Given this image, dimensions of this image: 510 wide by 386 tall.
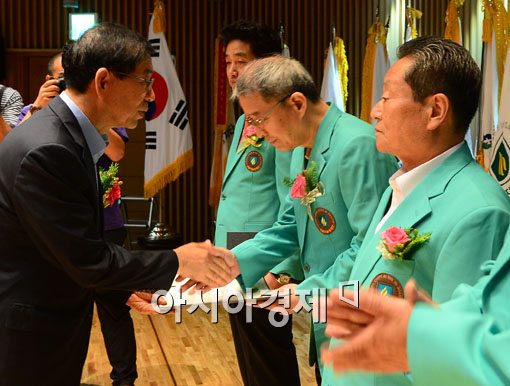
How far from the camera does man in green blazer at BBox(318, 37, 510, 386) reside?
147 centimetres

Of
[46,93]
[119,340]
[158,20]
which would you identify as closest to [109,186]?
[46,93]

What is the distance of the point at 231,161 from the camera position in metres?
3.18

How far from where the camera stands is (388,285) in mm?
1627

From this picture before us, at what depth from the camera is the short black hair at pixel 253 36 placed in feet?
10.8

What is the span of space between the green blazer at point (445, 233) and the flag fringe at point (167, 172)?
532 cm

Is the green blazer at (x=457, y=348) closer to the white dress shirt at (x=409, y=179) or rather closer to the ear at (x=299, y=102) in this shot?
the white dress shirt at (x=409, y=179)

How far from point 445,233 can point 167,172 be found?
18.5 feet

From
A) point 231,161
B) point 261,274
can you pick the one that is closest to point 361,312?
point 261,274

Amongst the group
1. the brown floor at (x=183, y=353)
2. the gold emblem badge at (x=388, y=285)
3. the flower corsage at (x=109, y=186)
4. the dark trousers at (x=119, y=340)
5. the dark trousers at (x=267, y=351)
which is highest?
the gold emblem badge at (x=388, y=285)

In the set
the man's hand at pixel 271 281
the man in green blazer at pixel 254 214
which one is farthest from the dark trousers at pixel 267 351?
the man's hand at pixel 271 281

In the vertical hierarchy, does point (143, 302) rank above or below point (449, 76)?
below

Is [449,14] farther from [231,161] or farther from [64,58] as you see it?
[64,58]

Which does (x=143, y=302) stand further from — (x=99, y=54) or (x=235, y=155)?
(x=99, y=54)

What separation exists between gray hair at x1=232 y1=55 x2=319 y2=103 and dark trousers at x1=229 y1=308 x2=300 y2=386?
3.17 feet
